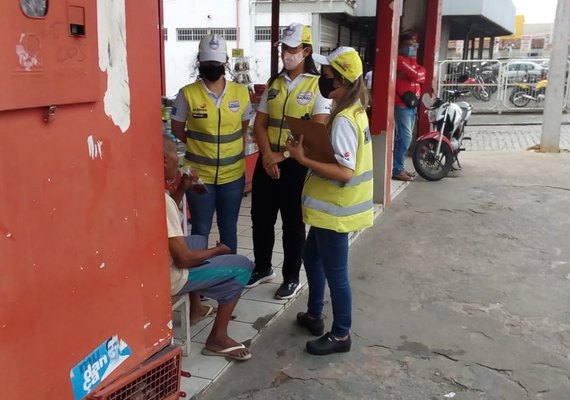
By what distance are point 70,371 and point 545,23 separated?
275 ft

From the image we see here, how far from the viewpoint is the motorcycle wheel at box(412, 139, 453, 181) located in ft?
26.4

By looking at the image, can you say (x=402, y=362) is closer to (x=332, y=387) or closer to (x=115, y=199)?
(x=332, y=387)

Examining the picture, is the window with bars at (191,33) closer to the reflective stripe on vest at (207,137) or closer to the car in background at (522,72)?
the car in background at (522,72)

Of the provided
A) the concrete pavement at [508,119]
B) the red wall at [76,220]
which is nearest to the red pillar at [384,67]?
the red wall at [76,220]

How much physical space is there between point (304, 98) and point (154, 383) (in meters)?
2.02

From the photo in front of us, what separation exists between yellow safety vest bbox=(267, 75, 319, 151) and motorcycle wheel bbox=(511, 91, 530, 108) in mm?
15571

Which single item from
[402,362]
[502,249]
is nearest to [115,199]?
[402,362]

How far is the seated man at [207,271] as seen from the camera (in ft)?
9.25

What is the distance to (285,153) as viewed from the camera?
3672mm

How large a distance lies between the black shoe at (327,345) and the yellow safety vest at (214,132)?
3.78 ft

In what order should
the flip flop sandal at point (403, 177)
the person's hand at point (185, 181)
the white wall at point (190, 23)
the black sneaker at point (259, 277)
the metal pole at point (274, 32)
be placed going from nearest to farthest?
the person's hand at point (185, 181) → the black sneaker at point (259, 277) → the metal pole at point (274, 32) → the flip flop sandal at point (403, 177) → the white wall at point (190, 23)

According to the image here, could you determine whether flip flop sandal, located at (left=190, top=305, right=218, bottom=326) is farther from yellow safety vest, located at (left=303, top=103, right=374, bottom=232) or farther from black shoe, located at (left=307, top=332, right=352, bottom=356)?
yellow safety vest, located at (left=303, top=103, right=374, bottom=232)

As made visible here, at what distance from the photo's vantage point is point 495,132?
13.8 meters

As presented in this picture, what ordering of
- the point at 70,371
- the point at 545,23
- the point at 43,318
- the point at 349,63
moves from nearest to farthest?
the point at 43,318 → the point at 70,371 → the point at 349,63 → the point at 545,23
